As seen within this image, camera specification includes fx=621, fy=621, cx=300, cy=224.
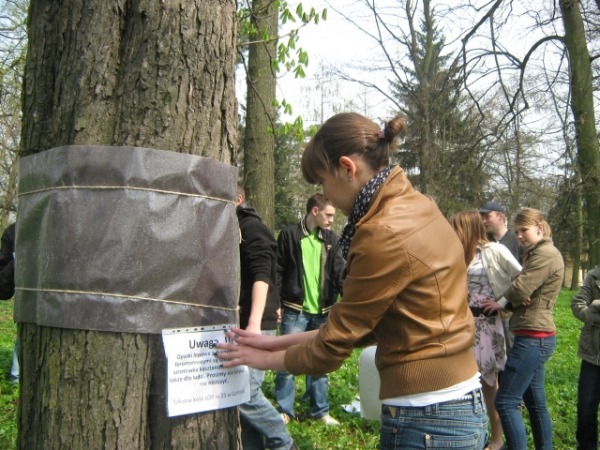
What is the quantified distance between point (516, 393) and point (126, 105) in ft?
12.0

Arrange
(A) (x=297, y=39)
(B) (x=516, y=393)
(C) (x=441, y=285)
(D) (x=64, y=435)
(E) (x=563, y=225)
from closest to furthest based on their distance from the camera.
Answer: (D) (x=64, y=435) < (C) (x=441, y=285) < (B) (x=516, y=393) < (A) (x=297, y=39) < (E) (x=563, y=225)

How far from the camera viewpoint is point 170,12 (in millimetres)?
1867

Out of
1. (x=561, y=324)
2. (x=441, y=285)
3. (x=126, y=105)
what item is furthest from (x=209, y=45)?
(x=561, y=324)

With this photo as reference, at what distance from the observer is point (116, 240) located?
179 cm

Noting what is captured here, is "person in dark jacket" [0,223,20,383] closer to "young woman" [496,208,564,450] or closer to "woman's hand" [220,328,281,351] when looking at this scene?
"woman's hand" [220,328,281,351]

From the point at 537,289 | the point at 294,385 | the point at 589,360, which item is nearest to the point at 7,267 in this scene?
the point at 294,385

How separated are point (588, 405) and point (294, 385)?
242 cm

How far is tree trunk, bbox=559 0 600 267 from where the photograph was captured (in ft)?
30.6

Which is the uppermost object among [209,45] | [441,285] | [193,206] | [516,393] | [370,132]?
[209,45]

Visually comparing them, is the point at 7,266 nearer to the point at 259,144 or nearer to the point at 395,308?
the point at 395,308

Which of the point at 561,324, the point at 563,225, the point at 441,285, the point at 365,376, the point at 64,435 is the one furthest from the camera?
the point at 561,324

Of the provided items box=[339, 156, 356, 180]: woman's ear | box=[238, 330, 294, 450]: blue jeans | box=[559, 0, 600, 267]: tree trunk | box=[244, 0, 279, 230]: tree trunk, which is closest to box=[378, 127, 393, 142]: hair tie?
box=[339, 156, 356, 180]: woman's ear

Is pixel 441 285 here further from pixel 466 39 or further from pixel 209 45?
pixel 466 39

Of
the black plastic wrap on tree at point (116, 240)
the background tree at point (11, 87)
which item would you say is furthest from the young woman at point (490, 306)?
the background tree at point (11, 87)
